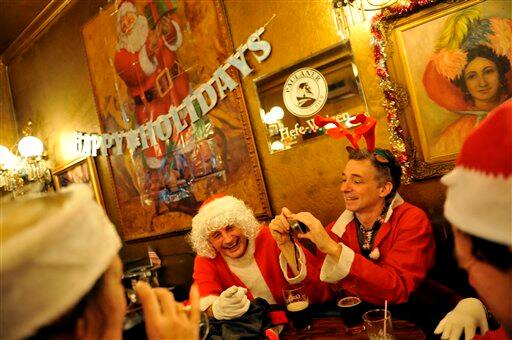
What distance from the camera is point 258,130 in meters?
3.43

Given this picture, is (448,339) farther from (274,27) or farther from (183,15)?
(183,15)

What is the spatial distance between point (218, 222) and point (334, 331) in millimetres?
1286

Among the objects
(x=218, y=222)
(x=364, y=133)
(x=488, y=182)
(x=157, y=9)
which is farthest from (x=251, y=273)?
(x=157, y=9)

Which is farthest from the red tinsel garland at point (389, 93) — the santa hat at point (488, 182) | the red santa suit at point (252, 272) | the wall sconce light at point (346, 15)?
the santa hat at point (488, 182)

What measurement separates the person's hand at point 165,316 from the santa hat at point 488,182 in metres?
0.74

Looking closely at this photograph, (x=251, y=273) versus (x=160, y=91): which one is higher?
(x=160, y=91)

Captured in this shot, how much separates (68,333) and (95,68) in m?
4.61

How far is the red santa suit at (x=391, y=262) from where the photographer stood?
80.7 inches

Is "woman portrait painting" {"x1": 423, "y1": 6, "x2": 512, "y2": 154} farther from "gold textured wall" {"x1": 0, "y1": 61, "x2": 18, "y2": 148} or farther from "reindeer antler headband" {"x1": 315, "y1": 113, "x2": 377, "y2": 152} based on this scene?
"gold textured wall" {"x1": 0, "y1": 61, "x2": 18, "y2": 148}

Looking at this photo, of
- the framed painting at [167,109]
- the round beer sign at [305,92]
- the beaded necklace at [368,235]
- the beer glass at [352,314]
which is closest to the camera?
the beer glass at [352,314]

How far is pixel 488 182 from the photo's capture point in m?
0.77

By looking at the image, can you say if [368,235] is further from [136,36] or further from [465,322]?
[136,36]

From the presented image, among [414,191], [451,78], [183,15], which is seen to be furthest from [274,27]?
[414,191]

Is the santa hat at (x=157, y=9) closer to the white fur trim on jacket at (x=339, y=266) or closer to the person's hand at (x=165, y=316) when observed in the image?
the white fur trim on jacket at (x=339, y=266)
